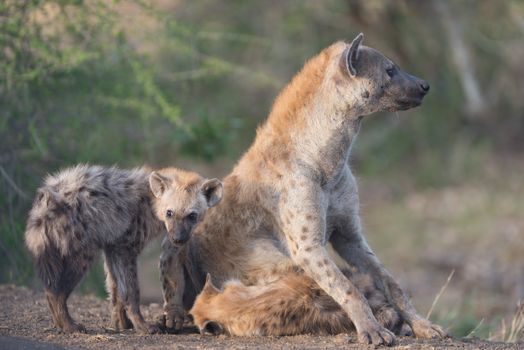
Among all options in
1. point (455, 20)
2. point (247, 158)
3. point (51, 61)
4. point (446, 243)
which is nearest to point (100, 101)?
point (51, 61)

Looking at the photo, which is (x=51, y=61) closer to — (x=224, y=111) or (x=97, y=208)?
(x=97, y=208)

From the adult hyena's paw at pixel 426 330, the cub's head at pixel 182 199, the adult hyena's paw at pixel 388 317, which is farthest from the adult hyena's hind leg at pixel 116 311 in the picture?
the adult hyena's paw at pixel 426 330

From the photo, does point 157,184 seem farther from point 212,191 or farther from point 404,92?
point 404,92

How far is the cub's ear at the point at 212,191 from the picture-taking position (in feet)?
18.4

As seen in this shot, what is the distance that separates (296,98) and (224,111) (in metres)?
8.83

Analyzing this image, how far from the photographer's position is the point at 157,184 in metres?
5.56

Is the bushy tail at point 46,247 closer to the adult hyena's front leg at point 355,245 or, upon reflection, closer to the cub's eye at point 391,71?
the adult hyena's front leg at point 355,245

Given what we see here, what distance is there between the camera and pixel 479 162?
1474 centimetres

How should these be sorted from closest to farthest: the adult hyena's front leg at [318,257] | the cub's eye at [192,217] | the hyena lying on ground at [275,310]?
1. the adult hyena's front leg at [318,257]
2. the hyena lying on ground at [275,310]
3. the cub's eye at [192,217]

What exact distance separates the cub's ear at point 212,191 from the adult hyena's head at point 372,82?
3.09ft

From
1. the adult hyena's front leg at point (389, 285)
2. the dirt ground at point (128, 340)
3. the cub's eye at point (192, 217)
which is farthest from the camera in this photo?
the cub's eye at point (192, 217)

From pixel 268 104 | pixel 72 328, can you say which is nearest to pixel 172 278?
pixel 72 328

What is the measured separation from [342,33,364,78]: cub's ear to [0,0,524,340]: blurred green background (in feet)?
7.64

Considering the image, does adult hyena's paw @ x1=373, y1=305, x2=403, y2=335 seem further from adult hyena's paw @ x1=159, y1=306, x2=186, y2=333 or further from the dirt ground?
adult hyena's paw @ x1=159, y1=306, x2=186, y2=333
